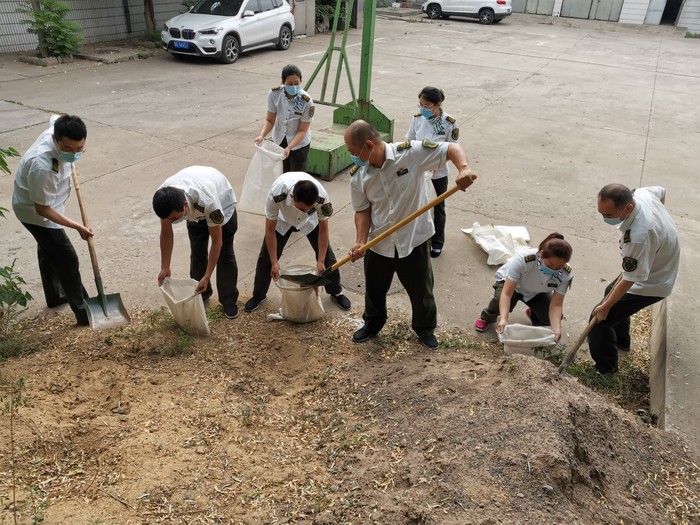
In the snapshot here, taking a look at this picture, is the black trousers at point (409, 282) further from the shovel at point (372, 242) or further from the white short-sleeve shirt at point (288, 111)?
the white short-sleeve shirt at point (288, 111)

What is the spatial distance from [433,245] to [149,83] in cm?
799

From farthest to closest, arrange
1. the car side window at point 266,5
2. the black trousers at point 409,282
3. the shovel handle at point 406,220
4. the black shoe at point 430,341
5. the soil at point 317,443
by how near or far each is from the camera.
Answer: the car side window at point 266,5, the black shoe at point 430,341, the black trousers at point 409,282, the shovel handle at point 406,220, the soil at point 317,443

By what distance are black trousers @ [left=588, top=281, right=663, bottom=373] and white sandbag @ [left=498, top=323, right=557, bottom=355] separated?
29 cm

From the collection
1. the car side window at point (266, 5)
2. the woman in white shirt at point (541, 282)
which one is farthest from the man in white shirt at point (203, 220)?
the car side window at point (266, 5)

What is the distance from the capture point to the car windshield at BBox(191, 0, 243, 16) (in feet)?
41.8

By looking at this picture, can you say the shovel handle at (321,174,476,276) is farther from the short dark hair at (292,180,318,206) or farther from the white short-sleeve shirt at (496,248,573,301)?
the white short-sleeve shirt at (496,248,573,301)

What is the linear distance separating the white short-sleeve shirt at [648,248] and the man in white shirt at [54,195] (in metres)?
3.41


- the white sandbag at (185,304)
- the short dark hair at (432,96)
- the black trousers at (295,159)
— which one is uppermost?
the short dark hair at (432,96)

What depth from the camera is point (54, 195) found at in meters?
3.58

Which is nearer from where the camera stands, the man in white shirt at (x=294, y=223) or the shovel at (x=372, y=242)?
the shovel at (x=372, y=242)

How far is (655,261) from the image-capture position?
136 inches

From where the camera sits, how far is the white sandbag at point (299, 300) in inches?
158

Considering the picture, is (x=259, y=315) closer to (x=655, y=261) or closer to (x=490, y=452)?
(x=490, y=452)

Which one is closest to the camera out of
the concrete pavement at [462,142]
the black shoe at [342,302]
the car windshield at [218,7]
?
the black shoe at [342,302]
